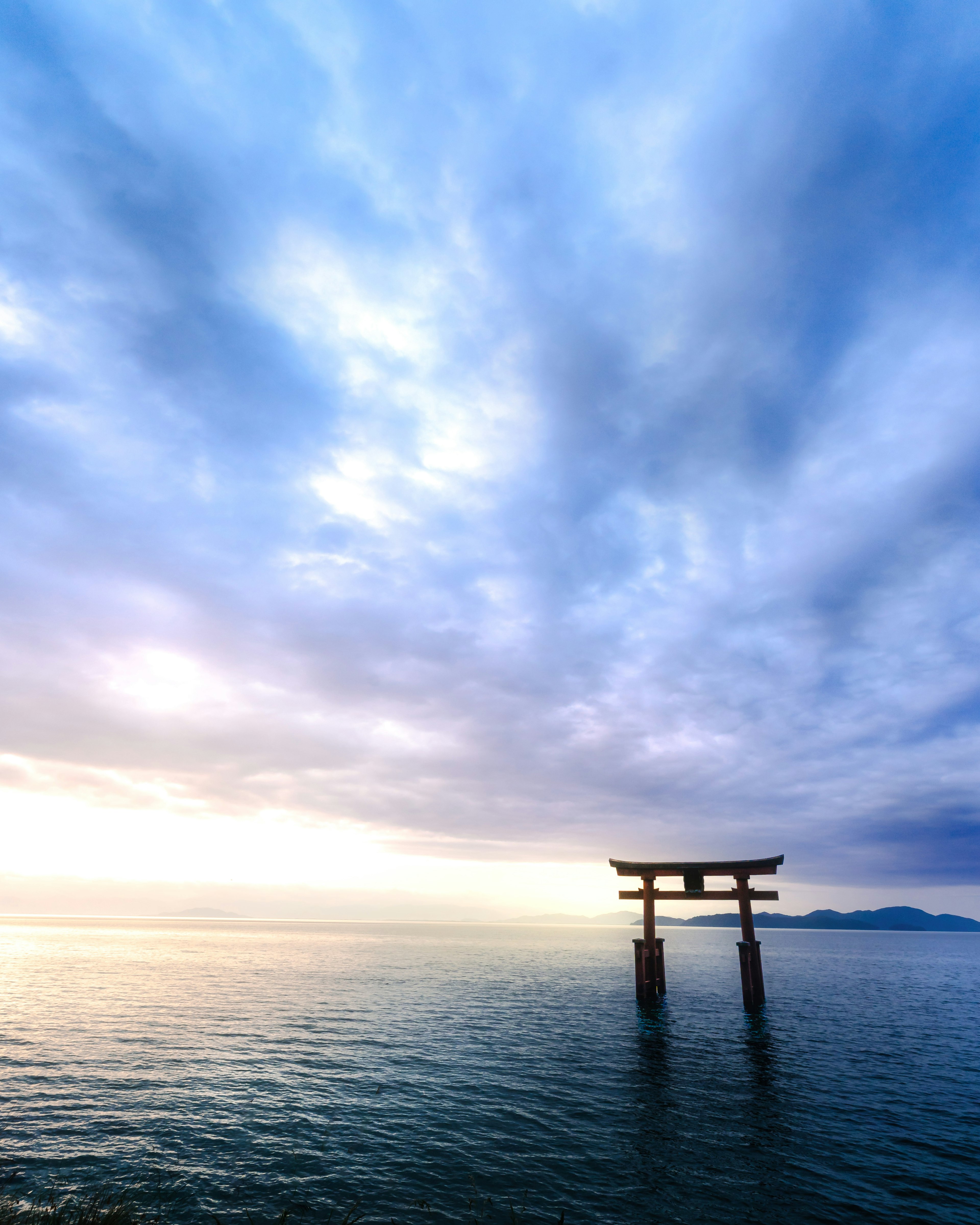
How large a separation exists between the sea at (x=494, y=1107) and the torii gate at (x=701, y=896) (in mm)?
1957

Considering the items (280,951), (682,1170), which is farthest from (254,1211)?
(280,951)

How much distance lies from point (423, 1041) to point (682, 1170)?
19320 millimetres

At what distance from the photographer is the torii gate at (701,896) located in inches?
1473

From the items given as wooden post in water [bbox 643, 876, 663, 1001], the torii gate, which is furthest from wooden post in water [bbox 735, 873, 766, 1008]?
wooden post in water [bbox 643, 876, 663, 1001]

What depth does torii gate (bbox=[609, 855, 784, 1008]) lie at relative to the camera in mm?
37406

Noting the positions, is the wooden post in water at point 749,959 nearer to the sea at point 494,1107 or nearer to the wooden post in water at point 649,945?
the sea at point 494,1107

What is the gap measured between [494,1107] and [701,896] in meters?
21.5

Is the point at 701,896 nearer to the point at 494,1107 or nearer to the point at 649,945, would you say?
the point at 649,945

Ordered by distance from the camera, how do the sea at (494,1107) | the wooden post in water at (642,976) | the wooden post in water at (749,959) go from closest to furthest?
the sea at (494,1107)
the wooden post in water at (749,959)
the wooden post in water at (642,976)

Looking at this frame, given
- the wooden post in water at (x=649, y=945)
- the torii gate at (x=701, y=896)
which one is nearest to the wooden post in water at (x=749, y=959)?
the torii gate at (x=701, y=896)

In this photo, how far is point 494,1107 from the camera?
814 inches

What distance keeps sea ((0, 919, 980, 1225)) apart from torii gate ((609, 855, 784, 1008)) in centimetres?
196

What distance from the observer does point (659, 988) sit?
150ft

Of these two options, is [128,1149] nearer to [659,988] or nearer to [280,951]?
[659,988]
